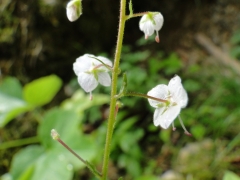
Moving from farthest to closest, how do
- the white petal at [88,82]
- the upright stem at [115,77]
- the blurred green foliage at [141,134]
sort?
the blurred green foliage at [141,134], the white petal at [88,82], the upright stem at [115,77]

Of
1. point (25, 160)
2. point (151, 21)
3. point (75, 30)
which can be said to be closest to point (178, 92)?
point (151, 21)

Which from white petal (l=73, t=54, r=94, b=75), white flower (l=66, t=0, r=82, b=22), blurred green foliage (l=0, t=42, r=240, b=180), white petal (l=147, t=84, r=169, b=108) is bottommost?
blurred green foliage (l=0, t=42, r=240, b=180)

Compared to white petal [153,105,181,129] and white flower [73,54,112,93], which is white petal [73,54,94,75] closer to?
white flower [73,54,112,93]

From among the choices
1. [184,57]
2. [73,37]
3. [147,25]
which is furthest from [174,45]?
[147,25]

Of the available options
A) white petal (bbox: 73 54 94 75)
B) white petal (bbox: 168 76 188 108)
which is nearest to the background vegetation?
white petal (bbox: 73 54 94 75)

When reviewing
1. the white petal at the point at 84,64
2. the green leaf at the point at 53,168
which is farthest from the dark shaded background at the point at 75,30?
the white petal at the point at 84,64

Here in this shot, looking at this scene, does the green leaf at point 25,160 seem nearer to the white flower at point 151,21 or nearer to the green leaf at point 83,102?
the green leaf at point 83,102

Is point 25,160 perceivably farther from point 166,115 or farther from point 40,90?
point 166,115
